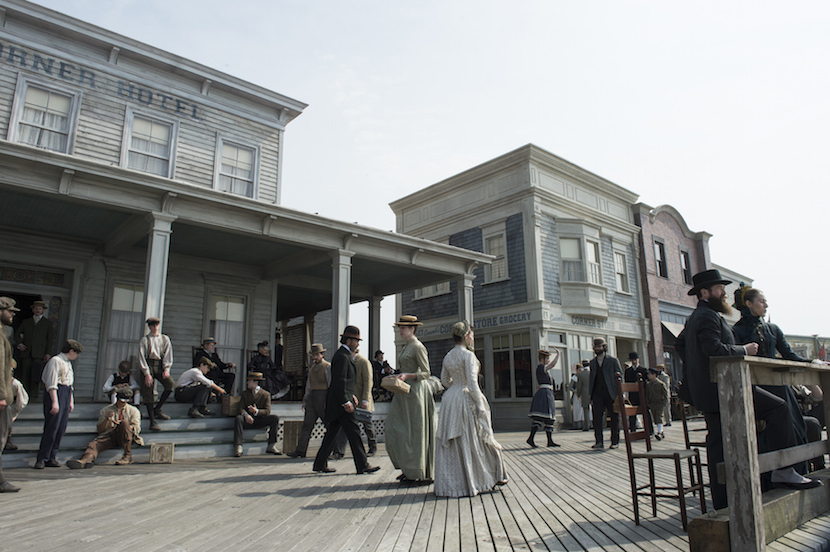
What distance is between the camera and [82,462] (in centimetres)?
744

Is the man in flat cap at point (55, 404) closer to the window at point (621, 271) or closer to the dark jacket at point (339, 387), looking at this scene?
the dark jacket at point (339, 387)

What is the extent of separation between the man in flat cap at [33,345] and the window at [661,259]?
2170 cm

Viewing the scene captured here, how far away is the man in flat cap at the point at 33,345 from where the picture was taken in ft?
33.1

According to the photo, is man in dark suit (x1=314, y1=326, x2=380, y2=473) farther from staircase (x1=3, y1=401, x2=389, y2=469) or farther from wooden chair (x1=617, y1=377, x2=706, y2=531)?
wooden chair (x1=617, y1=377, x2=706, y2=531)

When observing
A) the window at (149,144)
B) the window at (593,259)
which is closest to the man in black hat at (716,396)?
the window at (149,144)

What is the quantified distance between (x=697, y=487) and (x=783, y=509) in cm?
79

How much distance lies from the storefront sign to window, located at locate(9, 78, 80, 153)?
0.40 meters

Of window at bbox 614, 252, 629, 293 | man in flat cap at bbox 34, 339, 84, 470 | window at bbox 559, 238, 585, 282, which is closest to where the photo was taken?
man in flat cap at bbox 34, 339, 84, 470

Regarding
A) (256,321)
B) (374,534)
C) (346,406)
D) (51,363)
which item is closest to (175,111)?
(256,321)

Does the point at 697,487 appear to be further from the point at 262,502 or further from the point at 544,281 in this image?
the point at 544,281

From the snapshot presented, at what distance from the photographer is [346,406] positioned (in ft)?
21.7

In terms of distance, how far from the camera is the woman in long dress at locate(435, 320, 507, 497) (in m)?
5.32

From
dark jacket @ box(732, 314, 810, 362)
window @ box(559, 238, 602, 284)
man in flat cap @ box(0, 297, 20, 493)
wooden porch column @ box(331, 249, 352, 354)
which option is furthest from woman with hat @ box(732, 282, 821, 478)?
window @ box(559, 238, 602, 284)

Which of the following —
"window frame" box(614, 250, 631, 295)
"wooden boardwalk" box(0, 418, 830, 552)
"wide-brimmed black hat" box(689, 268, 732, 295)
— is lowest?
"wooden boardwalk" box(0, 418, 830, 552)
